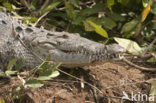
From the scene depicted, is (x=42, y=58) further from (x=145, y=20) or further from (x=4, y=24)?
(x=145, y=20)

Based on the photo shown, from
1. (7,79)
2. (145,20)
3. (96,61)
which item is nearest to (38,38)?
(7,79)

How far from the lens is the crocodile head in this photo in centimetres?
283

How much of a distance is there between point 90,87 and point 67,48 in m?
0.53

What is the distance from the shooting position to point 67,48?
10.0 feet

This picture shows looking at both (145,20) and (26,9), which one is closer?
(145,20)

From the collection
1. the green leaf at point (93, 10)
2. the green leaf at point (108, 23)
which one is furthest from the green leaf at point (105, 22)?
the green leaf at point (93, 10)

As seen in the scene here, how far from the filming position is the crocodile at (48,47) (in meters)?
2.87

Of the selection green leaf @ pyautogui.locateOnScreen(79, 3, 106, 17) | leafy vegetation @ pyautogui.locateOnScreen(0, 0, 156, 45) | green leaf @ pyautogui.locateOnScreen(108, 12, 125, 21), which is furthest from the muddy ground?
green leaf @ pyautogui.locateOnScreen(79, 3, 106, 17)

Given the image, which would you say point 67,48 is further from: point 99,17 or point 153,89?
point 99,17

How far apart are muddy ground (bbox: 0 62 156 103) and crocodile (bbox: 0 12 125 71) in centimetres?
22

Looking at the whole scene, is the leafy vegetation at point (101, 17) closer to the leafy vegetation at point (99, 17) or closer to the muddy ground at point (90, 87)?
the leafy vegetation at point (99, 17)

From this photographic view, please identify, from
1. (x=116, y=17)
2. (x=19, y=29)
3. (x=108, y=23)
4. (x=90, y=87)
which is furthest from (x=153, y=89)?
(x=19, y=29)

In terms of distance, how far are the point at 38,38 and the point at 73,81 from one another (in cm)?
76

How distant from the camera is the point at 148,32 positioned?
14.0 feet
